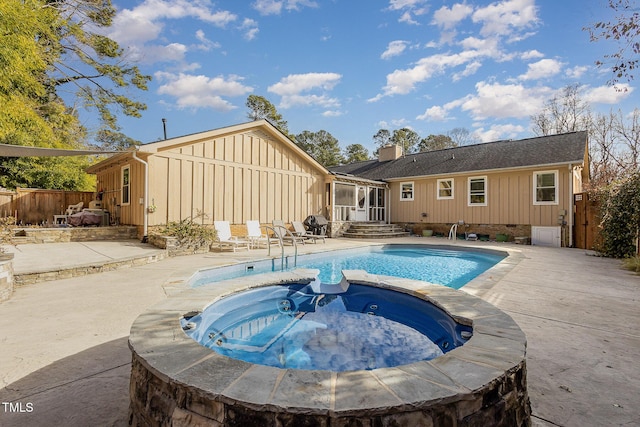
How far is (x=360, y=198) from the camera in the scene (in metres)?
15.9

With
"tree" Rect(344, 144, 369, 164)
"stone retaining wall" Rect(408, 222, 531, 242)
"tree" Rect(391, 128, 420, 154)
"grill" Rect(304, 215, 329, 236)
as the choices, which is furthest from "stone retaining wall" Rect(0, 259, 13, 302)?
"tree" Rect(391, 128, 420, 154)

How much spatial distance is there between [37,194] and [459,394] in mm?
17811

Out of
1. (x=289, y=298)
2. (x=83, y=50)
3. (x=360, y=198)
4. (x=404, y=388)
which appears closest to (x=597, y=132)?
(x=360, y=198)

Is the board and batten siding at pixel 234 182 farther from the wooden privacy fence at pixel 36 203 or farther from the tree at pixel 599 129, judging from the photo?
the tree at pixel 599 129

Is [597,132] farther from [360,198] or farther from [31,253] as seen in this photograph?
[31,253]

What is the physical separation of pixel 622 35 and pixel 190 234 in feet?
34.0

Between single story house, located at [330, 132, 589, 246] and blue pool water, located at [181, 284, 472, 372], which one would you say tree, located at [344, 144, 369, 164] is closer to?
single story house, located at [330, 132, 589, 246]

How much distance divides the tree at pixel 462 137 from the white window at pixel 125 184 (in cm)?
3152

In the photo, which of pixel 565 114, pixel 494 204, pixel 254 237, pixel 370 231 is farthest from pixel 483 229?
pixel 565 114

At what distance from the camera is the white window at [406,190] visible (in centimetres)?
1635

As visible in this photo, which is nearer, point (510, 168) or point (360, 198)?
point (510, 168)

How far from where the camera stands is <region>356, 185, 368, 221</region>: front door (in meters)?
15.8

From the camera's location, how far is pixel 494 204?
1352cm

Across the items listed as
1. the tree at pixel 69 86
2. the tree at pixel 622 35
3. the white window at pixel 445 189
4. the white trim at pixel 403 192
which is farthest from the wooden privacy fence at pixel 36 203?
the tree at pixel 622 35
